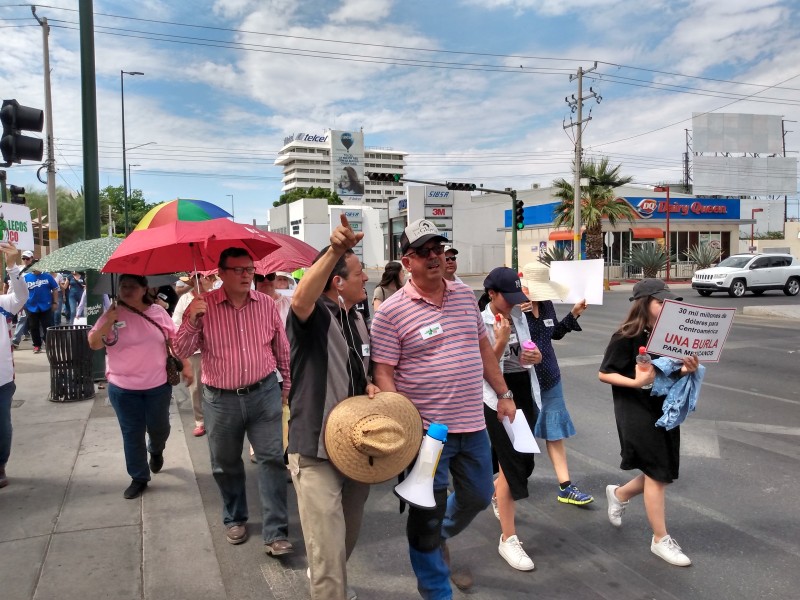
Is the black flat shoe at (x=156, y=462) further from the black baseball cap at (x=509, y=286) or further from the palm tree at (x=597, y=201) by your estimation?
the palm tree at (x=597, y=201)

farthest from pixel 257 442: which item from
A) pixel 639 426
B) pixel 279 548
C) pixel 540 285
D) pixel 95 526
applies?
pixel 639 426

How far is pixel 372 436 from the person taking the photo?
8.32ft

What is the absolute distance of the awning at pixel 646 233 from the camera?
130 feet

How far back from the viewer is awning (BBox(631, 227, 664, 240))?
39594 millimetres

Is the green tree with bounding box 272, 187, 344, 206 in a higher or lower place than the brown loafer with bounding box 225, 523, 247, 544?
higher

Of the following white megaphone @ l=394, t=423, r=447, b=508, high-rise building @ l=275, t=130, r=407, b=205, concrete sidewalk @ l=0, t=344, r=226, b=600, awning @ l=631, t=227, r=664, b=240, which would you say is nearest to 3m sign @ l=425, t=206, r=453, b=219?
awning @ l=631, t=227, r=664, b=240

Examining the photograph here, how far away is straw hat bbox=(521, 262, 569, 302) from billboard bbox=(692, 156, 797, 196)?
5662 centimetres

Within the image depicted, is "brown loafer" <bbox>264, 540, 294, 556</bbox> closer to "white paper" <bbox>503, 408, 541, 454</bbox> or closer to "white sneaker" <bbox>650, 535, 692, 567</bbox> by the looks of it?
"white paper" <bbox>503, 408, 541, 454</bbox>

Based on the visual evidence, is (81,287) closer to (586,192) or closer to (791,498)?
(791,498)

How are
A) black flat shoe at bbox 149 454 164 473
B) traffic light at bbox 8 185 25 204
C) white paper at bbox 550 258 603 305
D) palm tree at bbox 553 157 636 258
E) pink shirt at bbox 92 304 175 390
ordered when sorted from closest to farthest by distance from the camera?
white paper at bbox 550 258 603 305 → pink shirt at bbox 92 304 175 390 → black flat shoe at bbox 149 454 164 473 → traffic light at bbox 8 185 25 204 → palm tree at bbox 553 157 636 258

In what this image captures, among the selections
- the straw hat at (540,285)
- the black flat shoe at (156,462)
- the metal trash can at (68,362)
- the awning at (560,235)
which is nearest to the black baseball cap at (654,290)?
the straw hat at (540,285)

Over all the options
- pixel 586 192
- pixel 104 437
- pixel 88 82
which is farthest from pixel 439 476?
pixel 586 192

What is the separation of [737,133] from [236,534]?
64.8 metres

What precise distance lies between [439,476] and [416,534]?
0.97ft
